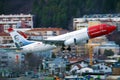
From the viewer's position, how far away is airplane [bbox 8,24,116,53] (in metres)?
41.7

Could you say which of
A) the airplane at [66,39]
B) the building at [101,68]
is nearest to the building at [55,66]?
the building at [101,68]

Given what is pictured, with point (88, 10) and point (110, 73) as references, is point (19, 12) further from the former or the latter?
point (110, 73)

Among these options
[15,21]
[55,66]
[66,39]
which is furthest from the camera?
[15,21]

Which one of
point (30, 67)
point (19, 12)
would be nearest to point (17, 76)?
point (30, 67)

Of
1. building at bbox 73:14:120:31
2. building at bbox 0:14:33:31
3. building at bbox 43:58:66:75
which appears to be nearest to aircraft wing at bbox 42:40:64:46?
building at bbox 43:58:66:75

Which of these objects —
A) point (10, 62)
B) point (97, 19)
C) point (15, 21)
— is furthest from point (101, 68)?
point (15, 21)

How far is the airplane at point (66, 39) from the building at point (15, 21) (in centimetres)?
3540

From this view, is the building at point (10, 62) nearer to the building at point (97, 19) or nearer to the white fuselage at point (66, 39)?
the white fuselage at point (66, 39)

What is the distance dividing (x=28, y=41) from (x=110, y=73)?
7.10 metres

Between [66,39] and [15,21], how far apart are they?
40625mm

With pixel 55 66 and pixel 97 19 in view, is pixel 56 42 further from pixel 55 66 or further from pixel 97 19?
pixel 97 19

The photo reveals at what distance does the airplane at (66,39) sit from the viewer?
41.7 meters

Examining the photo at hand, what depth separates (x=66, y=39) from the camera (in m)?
42.9

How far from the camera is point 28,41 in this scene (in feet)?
150
